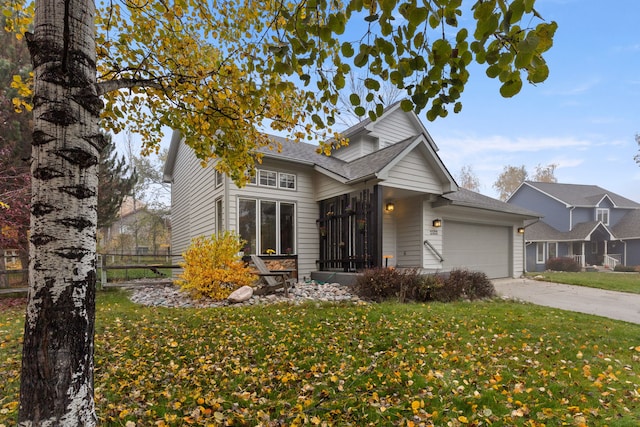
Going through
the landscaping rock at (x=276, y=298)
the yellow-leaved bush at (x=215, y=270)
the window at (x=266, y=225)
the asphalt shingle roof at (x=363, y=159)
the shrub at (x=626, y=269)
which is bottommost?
the shrub at (x=626, y=269)

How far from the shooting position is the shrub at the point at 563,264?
19.3m

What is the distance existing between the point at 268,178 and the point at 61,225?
7479mm

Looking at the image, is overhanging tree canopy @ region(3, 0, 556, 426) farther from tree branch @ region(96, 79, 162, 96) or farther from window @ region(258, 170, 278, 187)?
window @ region(258, 170, 278, 187)

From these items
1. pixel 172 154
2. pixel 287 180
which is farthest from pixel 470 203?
pixel 172 154

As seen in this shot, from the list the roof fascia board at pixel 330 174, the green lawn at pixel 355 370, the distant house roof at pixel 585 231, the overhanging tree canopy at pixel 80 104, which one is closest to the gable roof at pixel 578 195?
the distant house roof at pixel 585 231

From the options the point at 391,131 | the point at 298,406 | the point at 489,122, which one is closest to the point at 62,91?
the point at 298,406

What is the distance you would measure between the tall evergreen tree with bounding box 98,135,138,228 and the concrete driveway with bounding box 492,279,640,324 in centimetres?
1353

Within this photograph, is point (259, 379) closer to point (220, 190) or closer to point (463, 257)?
point (220, 190)

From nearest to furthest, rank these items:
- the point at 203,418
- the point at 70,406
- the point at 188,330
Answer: the point at 70,406, the point at 203,418, the point at 188,330

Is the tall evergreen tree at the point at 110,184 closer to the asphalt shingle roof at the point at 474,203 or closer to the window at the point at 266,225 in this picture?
the window at the point at 266,225

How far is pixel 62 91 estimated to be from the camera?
168 cm

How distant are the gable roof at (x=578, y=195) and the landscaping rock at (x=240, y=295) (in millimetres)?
24675

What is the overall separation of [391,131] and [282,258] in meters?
6.70

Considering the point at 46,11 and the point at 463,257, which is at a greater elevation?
the point at 46,11
